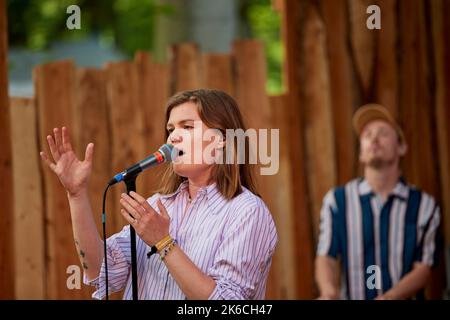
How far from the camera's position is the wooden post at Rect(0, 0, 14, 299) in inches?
146

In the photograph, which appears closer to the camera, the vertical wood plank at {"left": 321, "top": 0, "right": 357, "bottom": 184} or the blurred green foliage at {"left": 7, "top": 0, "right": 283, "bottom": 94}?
the vertical wood plank at {"left": 321, "top": 0, "right": 357, "bottom": 184}

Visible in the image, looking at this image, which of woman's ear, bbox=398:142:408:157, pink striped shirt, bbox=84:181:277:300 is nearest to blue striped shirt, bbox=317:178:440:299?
woman's ear, bbox=398:142:408:157

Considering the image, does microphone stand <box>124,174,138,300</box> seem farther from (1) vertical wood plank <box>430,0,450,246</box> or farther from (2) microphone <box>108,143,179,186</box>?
(1) vertical wood plank <box>430,0,450,246</box>

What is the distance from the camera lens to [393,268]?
414 centimetres

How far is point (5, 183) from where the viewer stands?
3.81 metres

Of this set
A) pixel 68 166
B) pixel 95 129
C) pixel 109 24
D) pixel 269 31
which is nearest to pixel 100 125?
pixel 95 129

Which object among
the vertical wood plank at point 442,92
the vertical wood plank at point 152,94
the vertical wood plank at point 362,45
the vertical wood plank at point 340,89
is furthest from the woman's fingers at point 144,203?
the vertical wood plank at point 442,92

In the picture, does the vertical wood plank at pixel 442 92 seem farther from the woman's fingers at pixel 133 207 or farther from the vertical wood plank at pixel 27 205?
the woman's fingers at pixel 133 207

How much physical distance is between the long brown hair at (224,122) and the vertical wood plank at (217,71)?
1.96 meters

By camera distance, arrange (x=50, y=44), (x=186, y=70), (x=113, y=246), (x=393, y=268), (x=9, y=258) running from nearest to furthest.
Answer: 1. (x=113, y=246)
2. (x=9, y=258)
3. (x=393, y=268)
4. (x=186, y=70)
5. (x=50, y=44)

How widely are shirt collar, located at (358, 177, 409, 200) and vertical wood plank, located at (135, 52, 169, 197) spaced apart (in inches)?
42.6

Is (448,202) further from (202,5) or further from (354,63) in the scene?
(202,5)

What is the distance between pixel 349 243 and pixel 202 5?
8.42ft

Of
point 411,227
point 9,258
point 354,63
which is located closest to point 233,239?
point 9,258
